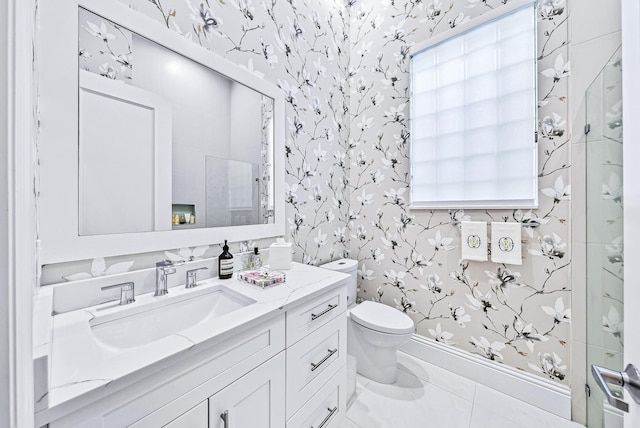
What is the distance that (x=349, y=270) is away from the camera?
196 centimetres

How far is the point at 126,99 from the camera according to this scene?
3.32 feet

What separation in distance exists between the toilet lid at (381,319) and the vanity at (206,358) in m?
0.37

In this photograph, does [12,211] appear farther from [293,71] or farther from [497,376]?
[497,376]

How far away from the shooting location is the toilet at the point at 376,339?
A: 1.55 m

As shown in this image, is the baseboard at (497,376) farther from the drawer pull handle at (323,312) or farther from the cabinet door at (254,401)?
the cabinet door at (254,401)

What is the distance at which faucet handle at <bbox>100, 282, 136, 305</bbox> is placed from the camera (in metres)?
0.93

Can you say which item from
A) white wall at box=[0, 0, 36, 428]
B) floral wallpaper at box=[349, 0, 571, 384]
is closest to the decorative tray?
white wall at box=[0, 0, 36, 428]

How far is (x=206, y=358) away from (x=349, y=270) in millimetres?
1368

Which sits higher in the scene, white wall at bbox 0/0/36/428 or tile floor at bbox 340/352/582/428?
white wall at bbox 0/0/36/428

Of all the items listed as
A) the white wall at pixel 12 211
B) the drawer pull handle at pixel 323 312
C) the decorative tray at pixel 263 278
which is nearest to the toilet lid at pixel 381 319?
the drawer pull handle at pixel 323 312

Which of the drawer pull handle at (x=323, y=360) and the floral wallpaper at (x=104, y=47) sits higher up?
the floral wallpaper at (x=104, y=47)

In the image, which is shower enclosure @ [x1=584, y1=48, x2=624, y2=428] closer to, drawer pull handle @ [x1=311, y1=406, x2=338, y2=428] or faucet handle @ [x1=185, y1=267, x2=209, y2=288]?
drawer pull handle @ [x1=311, y1=406, x2=338, y2=428]

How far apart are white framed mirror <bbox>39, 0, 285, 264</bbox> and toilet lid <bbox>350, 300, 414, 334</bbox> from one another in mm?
871

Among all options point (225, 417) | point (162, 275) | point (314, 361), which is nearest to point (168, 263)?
point (162, 275)
